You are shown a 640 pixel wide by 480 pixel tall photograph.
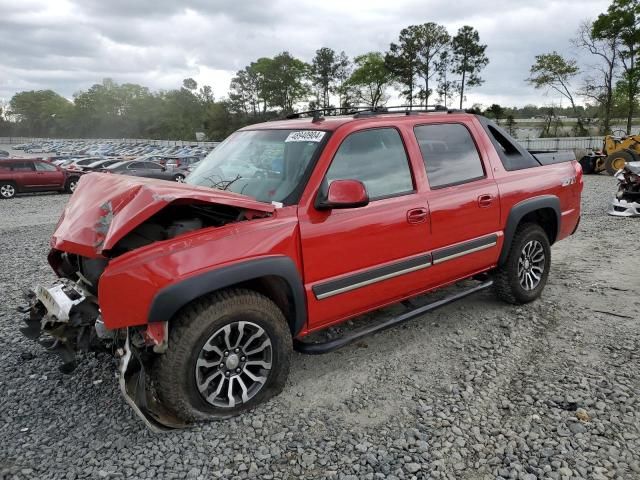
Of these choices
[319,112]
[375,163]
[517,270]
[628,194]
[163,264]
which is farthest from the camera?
[628,194]

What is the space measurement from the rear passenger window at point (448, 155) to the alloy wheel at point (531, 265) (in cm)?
101

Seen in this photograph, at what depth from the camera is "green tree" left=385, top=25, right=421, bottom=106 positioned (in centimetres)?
5103

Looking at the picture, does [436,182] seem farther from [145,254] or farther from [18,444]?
[18,444]

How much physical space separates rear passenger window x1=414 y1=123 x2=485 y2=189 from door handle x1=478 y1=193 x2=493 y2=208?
0.17m

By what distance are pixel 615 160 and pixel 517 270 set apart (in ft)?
50.9

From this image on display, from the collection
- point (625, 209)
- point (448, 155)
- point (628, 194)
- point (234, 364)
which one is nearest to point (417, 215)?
point (448, 155)

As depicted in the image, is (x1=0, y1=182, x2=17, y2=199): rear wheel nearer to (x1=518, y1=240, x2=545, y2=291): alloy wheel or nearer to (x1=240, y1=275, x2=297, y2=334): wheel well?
(x1=240, y1=275, x2=297, y2=334): wheel well

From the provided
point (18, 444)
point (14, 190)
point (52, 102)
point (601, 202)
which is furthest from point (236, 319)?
point (52, 102)

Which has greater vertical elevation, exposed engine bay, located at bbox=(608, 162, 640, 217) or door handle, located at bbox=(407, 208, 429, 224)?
door handle, located at bbox=(407, 208, 429, 224)

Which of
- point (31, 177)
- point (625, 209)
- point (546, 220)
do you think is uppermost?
point (546, 220)

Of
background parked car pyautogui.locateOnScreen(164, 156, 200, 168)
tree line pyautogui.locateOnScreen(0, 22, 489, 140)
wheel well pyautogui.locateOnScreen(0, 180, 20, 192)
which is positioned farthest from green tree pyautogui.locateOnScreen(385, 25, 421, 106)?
wheel well pyautogui.locateOnScreen(0, 180, 20, 192)

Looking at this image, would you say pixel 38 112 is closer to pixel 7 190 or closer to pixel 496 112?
pixel 496 112

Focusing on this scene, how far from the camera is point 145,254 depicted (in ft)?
8.45

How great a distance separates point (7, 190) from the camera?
56.3 feet
